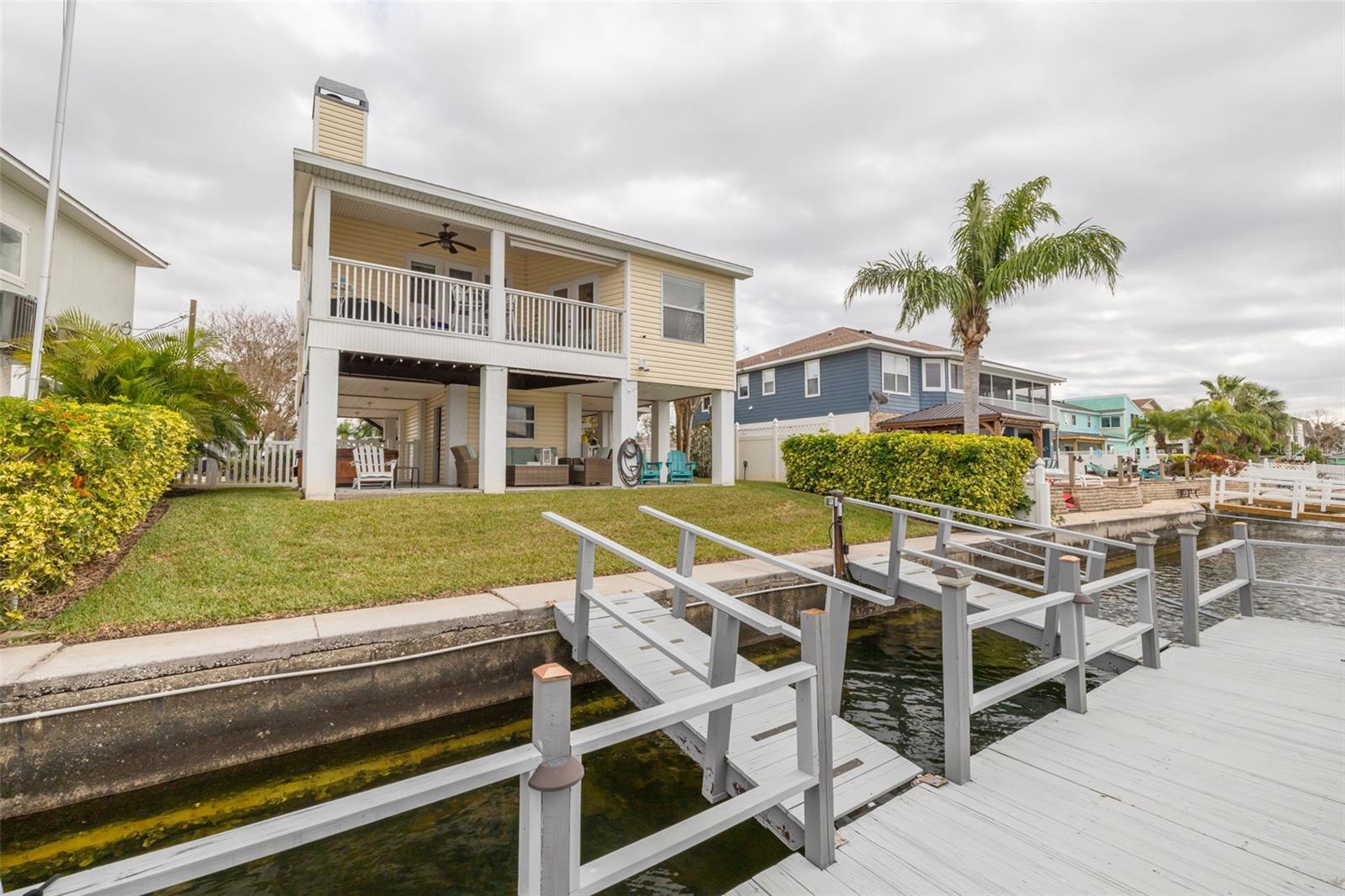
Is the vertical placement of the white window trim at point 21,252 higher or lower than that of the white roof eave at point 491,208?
lower

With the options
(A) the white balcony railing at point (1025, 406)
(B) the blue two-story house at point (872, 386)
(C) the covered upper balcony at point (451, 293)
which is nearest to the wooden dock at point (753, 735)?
(C) the covered upper balcony at point (451, 293)

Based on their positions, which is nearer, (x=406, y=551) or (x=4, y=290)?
(x=406, y=551)

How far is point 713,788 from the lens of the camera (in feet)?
9.20

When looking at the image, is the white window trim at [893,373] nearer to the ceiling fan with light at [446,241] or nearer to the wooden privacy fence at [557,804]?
the ceiling fan with light at [446,241]

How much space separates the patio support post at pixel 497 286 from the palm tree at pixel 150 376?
13.9 ft

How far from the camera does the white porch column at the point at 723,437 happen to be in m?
13.8

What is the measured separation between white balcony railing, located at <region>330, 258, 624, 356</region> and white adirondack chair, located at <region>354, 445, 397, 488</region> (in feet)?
8.63

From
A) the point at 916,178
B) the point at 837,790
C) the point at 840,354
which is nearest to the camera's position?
the point at 837,790

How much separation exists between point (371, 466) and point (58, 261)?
838 cm

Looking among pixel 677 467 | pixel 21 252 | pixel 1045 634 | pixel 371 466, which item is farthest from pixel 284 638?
pixel 21 252

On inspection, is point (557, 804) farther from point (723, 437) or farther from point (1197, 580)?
point (723, 437)

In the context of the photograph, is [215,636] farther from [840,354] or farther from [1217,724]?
[840,354]

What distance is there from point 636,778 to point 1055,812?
91.1 inches

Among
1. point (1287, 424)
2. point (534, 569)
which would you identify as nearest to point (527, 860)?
point (534, 569)
